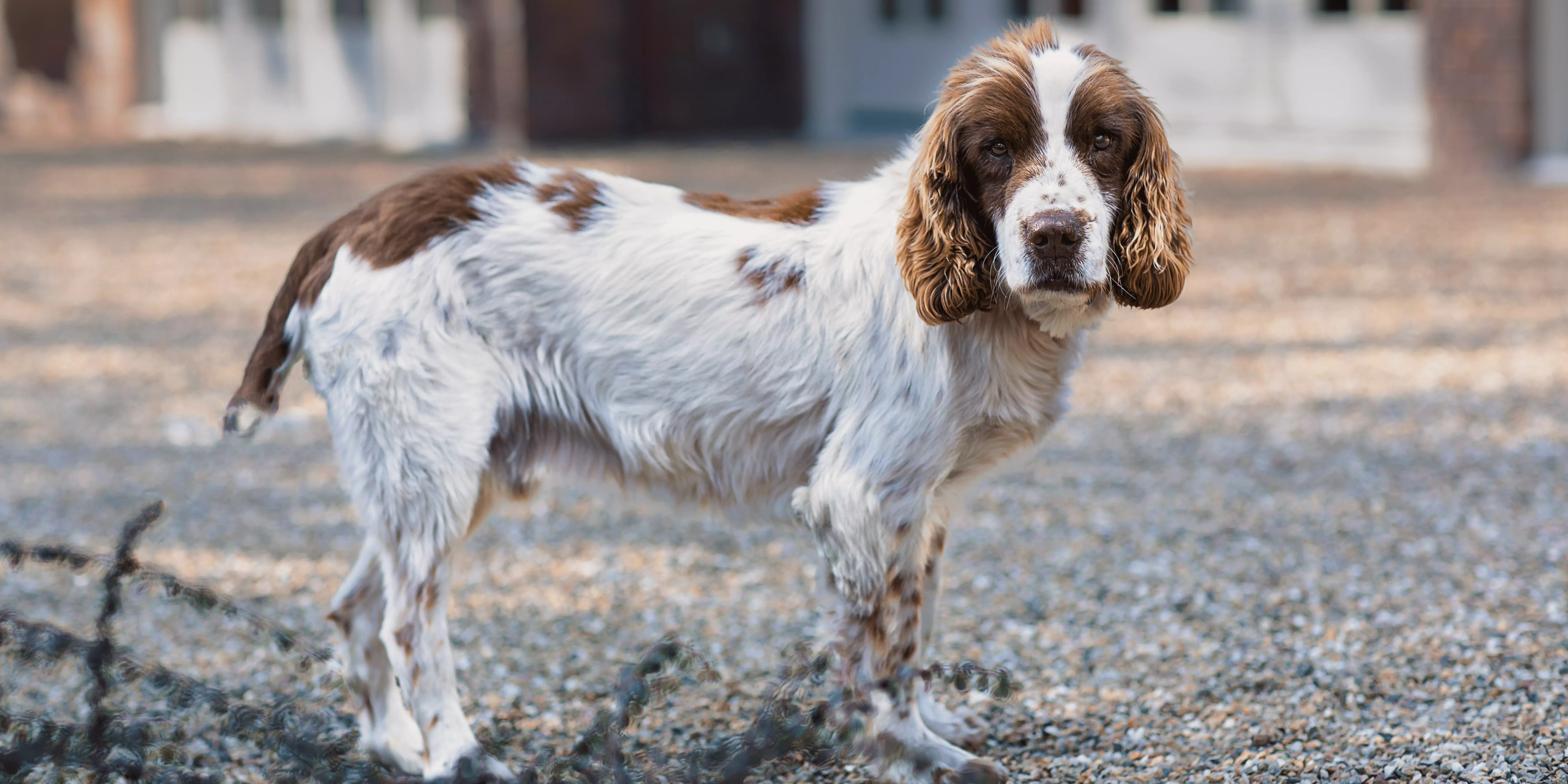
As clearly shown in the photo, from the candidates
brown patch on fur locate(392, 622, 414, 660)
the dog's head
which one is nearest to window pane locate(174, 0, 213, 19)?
brown patch on fur locate(392, 622, 414, 660)

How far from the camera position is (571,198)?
3.15m

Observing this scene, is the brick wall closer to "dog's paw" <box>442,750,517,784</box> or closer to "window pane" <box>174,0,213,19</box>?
"dog's paw" <box>442,750,517,784</box>

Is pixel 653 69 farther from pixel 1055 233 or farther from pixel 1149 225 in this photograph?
pixel 1055 233

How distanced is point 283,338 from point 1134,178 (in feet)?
5.68

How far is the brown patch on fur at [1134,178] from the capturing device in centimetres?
266

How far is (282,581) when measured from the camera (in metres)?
4.72

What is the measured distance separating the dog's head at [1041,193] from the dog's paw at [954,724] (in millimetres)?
969

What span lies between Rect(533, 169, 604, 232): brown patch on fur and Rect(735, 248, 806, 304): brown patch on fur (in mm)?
341

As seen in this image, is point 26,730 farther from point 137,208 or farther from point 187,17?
point 187,17

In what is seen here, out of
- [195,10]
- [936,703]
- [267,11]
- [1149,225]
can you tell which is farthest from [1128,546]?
[195,10]

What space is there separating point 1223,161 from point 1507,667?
12.1 metres

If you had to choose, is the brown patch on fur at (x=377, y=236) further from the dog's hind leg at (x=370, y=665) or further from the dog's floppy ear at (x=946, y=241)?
the dog's floppy ear at (x=946, y=241)

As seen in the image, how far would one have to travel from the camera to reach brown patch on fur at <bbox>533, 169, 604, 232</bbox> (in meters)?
3.12

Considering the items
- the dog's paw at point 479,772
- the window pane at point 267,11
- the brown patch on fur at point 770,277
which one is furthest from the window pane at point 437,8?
the dog's paw at point 479,772
